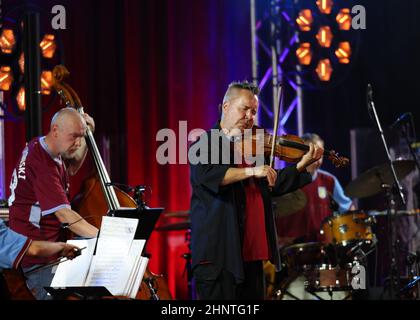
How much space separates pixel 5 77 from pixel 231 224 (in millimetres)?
3050

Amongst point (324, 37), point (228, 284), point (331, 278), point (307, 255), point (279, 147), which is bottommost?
point (331, 278)

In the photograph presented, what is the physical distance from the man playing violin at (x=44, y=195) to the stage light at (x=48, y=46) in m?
1.62

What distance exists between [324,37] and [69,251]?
5.35 metres

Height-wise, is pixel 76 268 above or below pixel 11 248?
below

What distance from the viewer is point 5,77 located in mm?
6180

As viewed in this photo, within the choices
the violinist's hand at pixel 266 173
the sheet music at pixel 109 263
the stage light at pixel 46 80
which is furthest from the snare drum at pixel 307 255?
the sheet music at pixel 109 263

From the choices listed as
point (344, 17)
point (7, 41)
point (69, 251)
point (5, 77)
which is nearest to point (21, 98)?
point (5, 77)

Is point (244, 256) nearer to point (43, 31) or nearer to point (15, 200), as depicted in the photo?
point (15, 200)

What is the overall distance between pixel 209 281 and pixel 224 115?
93cm

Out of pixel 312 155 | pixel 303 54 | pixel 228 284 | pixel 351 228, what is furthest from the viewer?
pixel 303 54

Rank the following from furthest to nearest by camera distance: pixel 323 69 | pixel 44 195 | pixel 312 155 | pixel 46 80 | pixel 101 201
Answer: pixel 323 69, pixel 46 80, pixel 101 201, pixel 44 195, pixel 312 155

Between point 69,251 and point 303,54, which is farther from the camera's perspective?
point 303,54

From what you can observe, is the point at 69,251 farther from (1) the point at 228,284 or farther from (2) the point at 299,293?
(2) the point at 299,293

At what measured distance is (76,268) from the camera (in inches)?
135
